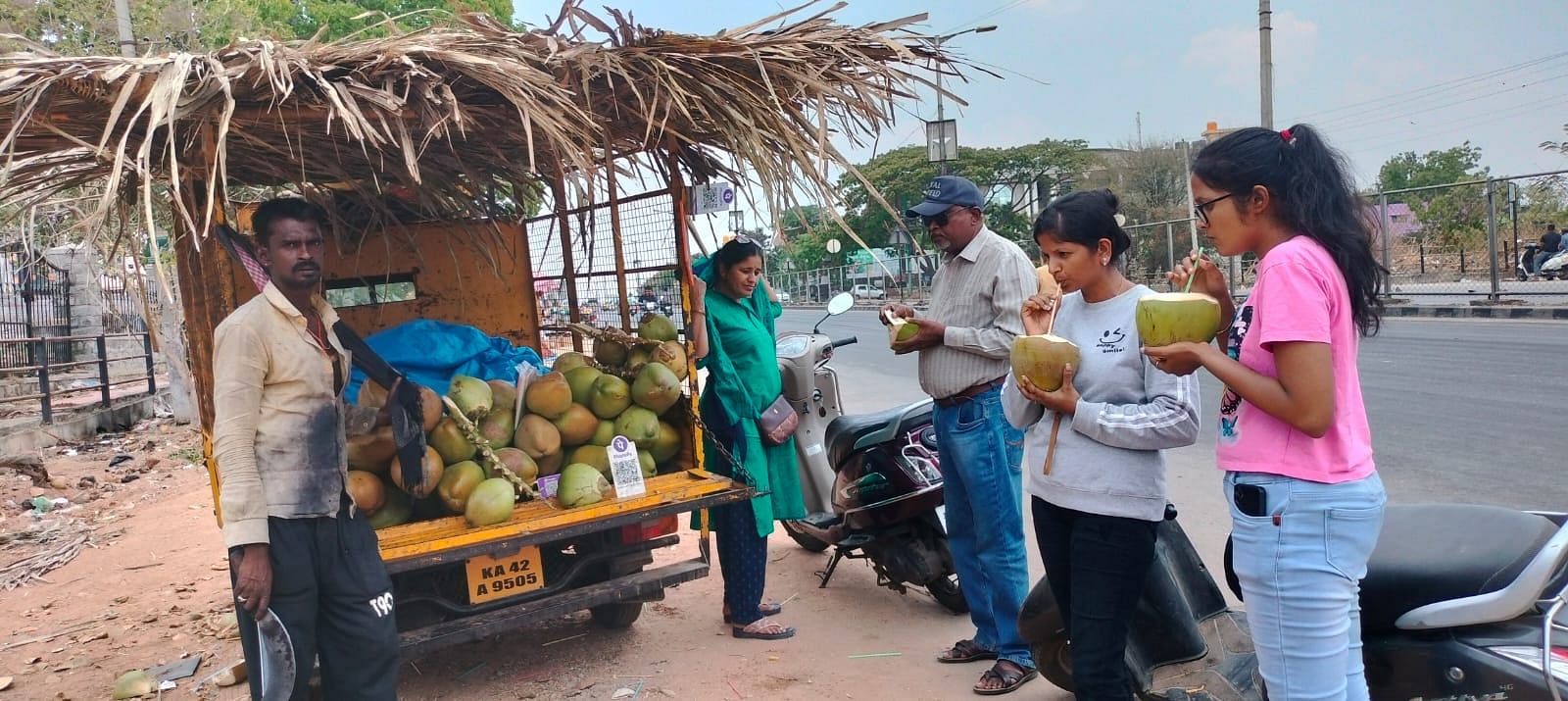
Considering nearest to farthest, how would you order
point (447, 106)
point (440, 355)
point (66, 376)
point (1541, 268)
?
1. point (447, 106)
2. point (440, 355)
3. point (66, 376)
4. point (1541, 268)

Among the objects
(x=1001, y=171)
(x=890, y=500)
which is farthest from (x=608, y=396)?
(x=1001, y=171)

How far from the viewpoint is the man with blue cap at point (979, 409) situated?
3473 millimetres

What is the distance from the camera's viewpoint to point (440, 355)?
4.05 metres

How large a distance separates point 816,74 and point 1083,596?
6.88 feet

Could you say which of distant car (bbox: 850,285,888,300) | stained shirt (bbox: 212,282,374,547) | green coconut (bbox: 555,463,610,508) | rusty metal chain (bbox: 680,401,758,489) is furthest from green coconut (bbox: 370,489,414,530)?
distant car (bbox: 850,285,888,300)

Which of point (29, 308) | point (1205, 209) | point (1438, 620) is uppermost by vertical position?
point (29, 308)

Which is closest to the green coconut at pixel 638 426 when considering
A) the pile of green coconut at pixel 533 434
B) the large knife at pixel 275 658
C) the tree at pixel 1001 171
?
the pile of green coconut at pixel 533 434

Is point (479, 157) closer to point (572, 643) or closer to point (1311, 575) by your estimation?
point (572, 643)

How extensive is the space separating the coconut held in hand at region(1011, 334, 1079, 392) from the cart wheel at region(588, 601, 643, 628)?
248 centimetres

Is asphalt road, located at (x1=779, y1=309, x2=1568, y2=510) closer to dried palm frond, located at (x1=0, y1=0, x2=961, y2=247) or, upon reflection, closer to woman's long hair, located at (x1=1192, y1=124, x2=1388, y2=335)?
dried palm frond, located at (x1=0, y1=0, x2=961, y2=247)

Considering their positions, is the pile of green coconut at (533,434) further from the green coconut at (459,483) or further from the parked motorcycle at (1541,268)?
the parked motorcycle at (1541,268)

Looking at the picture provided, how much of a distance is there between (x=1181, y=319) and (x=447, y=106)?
2289 mm

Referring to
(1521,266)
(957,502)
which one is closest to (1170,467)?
(957,502)

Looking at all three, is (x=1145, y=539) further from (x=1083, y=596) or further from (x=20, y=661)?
(x=20, y=661)
